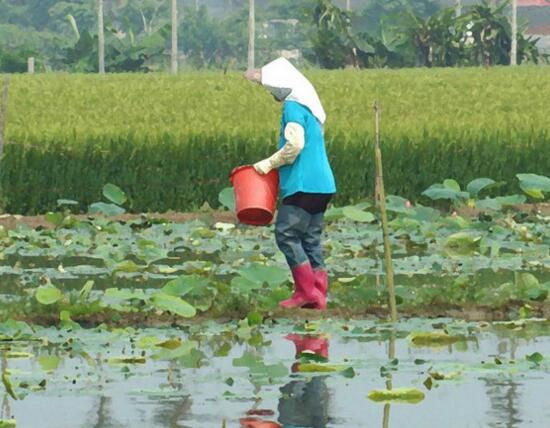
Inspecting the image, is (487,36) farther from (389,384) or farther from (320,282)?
(389,384)

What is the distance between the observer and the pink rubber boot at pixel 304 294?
1340cm

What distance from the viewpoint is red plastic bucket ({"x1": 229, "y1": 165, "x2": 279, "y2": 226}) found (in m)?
13.7

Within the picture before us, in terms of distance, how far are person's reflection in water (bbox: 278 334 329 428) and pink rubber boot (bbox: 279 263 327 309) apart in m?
2.16

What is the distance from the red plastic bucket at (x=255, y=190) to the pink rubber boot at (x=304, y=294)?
502 mm

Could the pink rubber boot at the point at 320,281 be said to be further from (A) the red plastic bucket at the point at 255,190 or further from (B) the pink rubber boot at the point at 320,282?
(A) the red plastic bucket at the point at 255,190

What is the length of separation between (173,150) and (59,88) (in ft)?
62.8

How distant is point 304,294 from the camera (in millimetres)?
13422

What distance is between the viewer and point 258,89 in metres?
44.4

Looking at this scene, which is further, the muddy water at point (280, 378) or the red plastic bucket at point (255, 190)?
the red plastic bucket at point (255, 190)

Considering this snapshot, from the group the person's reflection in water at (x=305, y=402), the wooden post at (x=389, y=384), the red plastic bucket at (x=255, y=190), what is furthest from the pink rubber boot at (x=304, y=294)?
the person's reflection in water at (x=305, y=402)

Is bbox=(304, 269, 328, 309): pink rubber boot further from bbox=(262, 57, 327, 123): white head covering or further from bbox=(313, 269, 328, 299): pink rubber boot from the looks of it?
bbox=(262, 57, 327, 123): white head covering

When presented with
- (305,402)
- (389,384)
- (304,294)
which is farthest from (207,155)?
(305,402)

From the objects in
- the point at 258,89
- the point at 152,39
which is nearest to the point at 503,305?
the point at 258,89

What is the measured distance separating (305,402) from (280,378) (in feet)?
2.59
